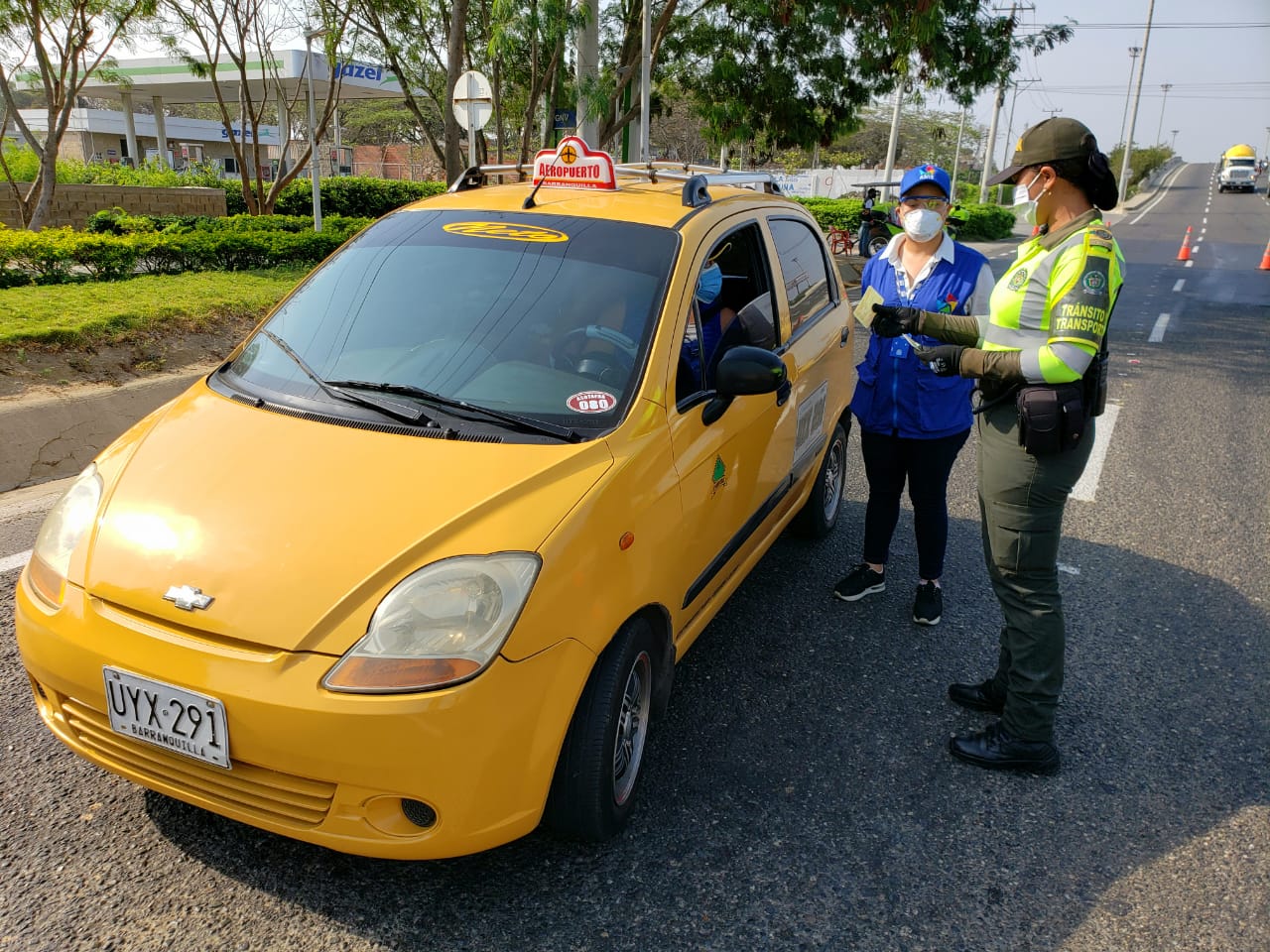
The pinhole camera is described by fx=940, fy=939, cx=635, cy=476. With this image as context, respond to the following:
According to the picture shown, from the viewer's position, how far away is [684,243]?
317cm

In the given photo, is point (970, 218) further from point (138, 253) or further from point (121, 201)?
point (138, 253)

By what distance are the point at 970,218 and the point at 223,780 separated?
27297 mm

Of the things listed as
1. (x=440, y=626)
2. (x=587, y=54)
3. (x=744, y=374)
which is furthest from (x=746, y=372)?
(x=587, y=54)

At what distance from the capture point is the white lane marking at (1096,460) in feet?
19.0

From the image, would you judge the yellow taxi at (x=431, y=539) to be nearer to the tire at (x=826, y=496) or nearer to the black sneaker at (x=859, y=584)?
the black sneaker at (x=859, y=584)

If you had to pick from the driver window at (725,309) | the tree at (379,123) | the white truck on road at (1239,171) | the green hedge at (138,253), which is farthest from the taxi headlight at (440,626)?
the white truck on road at (1239,171)

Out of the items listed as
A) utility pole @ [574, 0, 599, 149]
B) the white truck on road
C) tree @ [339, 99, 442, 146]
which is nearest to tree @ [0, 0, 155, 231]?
utility pole @ [574, 0, 599, 149]

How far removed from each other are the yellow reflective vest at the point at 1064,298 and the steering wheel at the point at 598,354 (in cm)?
117

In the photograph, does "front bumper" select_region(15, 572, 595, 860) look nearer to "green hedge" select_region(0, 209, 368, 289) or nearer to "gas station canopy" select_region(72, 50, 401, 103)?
"green hedge" select_region(0, 209, 368, 289)

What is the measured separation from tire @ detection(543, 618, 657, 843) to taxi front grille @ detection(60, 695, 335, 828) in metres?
0.59

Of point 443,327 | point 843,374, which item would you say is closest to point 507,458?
point 443,327

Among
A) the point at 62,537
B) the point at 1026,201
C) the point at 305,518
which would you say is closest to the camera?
the point at 305,518

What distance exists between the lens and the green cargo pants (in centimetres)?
290

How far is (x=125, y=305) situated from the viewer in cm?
721
